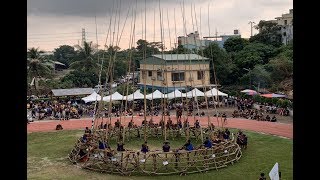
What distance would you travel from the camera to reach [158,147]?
23672 millimetres

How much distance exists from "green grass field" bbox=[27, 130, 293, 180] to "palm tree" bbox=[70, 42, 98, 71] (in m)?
35.7

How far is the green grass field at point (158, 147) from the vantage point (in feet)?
56.9

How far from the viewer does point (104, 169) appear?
18109 millimetres

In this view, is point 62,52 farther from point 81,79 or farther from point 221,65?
point 221,65

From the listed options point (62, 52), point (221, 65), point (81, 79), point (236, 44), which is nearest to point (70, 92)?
point (81, 79)

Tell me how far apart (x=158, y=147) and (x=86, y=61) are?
4282 cm

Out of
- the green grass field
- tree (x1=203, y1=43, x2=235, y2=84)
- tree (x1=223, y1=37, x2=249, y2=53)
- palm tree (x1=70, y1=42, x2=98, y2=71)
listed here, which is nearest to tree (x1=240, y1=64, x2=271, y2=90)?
tree (x1=203, y1=43, x2=235, y2=84)

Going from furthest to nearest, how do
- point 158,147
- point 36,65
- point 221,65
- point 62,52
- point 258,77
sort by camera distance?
point 62,52 → point 221,65 → point 36,65 → point 258,77 → point 158,147

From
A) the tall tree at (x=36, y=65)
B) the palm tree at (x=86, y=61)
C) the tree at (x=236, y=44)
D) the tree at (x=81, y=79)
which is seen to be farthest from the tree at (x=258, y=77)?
the tall tree at (x=36, y=65)
